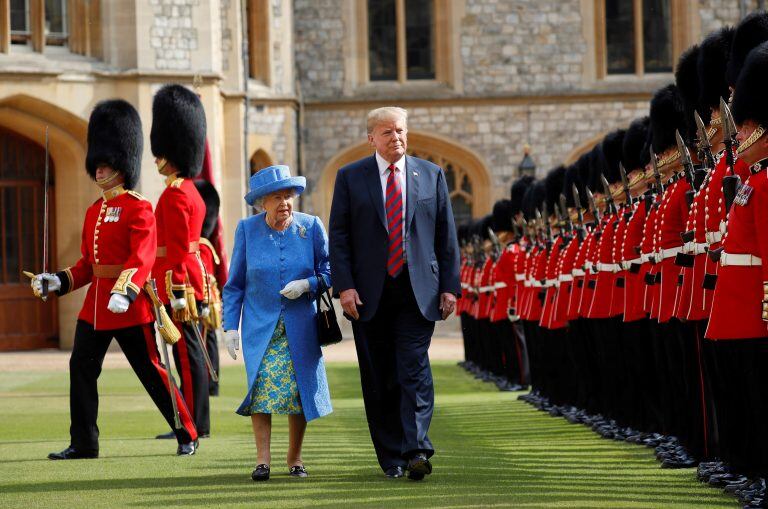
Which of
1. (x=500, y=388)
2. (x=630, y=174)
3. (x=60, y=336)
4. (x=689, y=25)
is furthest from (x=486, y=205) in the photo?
(x=630, y=174)

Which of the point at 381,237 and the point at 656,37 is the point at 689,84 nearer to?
the point at 381,237

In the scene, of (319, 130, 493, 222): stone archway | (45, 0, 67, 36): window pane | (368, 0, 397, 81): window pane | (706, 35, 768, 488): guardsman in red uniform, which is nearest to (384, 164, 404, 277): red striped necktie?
(706, 35, 768, 488): guardsman in red uniform

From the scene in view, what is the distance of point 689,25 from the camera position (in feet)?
86.4

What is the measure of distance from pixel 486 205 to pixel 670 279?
63.2 ft

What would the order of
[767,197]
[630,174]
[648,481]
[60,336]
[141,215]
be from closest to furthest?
[767,197] < [648,481] < [141,215] < [630,174] < [60,336]

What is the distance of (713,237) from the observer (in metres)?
5.87

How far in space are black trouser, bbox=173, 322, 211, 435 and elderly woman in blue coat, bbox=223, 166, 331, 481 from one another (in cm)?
184

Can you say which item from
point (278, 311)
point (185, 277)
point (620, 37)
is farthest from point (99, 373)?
point (620, 37)

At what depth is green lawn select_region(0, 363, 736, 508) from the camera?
5.72 metres

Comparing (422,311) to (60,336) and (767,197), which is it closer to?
(767,197)

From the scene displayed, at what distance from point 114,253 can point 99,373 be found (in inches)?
23.4

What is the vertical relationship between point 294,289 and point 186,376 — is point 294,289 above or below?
above

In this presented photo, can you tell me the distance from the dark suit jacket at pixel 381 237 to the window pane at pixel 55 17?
46.1 ft

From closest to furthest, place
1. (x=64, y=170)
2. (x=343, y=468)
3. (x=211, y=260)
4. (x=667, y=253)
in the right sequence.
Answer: (x=343, y=468), (x=667, y=253), (x=211, y=260), (x=64, y=170)
